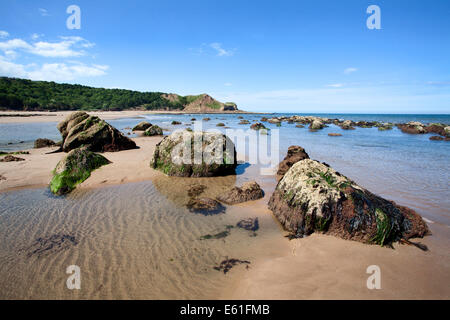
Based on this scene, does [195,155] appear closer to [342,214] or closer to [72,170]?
[72,170]

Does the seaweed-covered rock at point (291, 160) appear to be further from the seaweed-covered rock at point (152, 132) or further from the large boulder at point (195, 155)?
the seaweed-covered rock at point (152, 132)

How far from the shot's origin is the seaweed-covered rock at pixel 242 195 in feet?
21.3

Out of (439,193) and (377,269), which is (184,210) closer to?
(377,269)

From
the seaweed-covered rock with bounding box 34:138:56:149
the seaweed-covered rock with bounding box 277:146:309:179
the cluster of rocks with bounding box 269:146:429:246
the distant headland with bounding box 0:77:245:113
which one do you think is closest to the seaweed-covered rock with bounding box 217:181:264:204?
the cluster of rocks with bounding box 269:146:429:246

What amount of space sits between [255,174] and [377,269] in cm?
626

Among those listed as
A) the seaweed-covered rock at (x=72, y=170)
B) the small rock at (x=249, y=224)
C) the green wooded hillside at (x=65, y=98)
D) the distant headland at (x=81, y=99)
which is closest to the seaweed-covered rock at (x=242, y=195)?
the small rock at (x=249, y=224)

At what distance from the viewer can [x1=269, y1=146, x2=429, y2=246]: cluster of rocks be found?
439 centimetres

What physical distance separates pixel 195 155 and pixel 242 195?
337 centimetres

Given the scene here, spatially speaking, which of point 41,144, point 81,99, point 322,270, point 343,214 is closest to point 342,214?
point 343,214

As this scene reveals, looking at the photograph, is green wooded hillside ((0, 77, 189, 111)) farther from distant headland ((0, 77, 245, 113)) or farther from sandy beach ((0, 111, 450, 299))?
sandy beach ((0, 111, 450, 299))

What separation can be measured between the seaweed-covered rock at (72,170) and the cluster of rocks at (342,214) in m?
7.11

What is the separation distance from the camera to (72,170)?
775 centimetres

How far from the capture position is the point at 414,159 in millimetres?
13117
